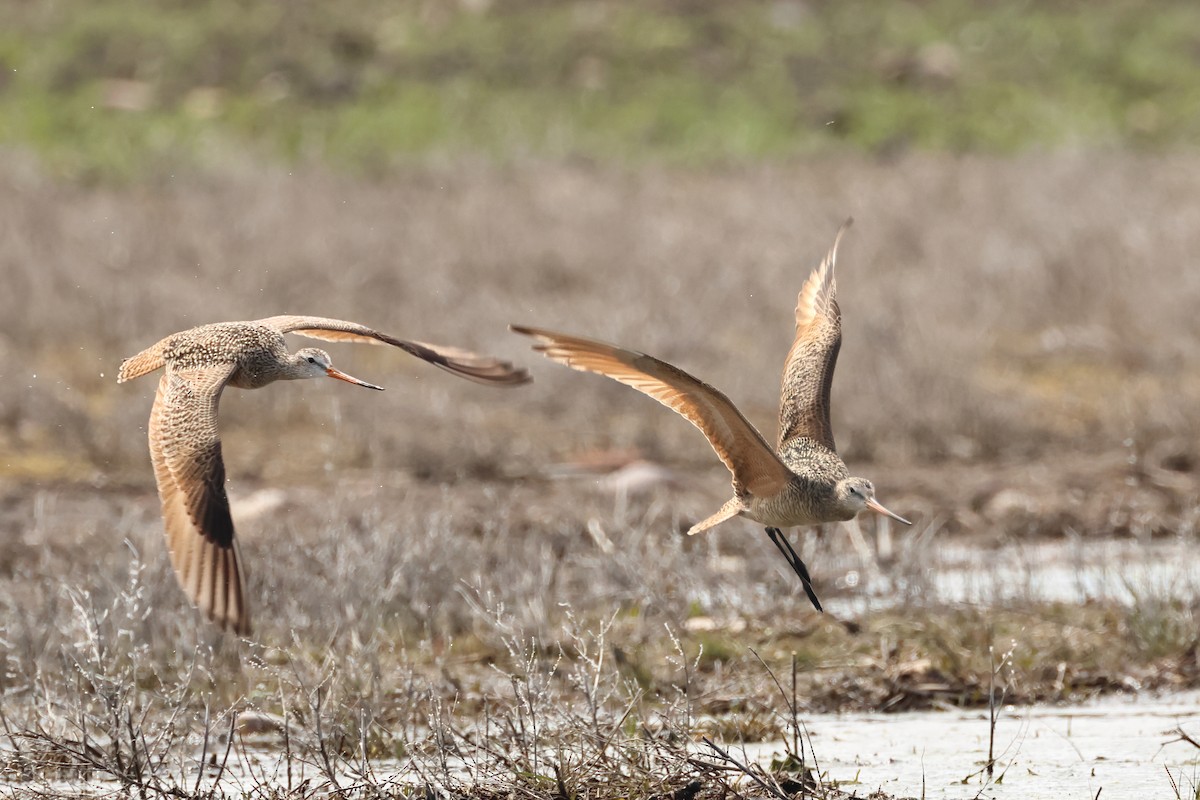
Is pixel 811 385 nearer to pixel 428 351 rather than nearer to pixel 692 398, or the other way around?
pixel 692 398

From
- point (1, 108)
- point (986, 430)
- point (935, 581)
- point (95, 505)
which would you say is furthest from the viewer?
point (1, 108)

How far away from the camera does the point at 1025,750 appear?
5.86 metres

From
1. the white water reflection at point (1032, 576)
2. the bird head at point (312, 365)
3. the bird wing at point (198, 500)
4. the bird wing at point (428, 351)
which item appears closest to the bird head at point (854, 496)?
the bird wing at point (428, 351)

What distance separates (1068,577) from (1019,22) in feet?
63.5

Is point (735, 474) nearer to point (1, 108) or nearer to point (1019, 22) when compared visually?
point (1, 108)

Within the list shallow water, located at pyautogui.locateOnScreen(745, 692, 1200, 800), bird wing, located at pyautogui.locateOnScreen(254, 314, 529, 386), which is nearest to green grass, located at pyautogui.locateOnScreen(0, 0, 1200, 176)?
bird wing, located at pyautogui.locateOnScreen(254, 314, 529, 386)

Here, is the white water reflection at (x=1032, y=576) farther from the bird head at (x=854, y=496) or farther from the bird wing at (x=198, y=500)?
the bird wing at (x=198, y=500)

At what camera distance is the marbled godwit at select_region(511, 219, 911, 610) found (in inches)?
185

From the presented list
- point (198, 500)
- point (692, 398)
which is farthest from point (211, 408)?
point (692, 398)

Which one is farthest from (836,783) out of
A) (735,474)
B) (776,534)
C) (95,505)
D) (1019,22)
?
(1019,22)

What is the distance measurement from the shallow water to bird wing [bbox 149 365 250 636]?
5.75ft

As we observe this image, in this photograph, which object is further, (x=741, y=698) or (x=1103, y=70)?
(x=1103, y=70)

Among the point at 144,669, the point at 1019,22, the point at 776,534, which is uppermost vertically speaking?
the point at 1019,22

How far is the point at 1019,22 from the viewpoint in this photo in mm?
26469
